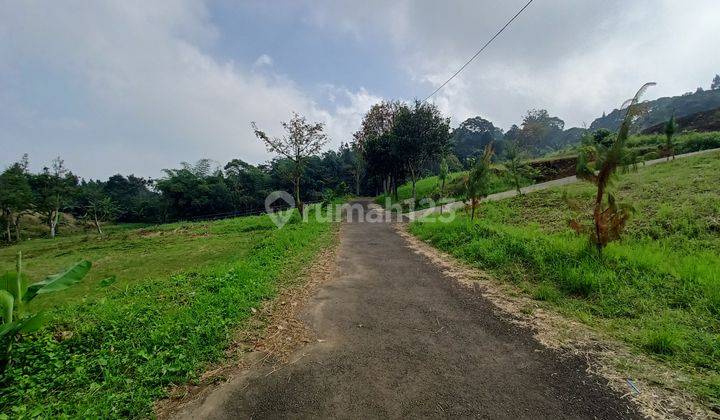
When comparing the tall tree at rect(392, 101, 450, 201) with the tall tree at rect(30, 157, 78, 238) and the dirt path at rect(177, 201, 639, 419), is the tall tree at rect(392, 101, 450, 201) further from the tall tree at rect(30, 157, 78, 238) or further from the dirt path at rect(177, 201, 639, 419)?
the tall tree at rect(30, 157, 78, 238)

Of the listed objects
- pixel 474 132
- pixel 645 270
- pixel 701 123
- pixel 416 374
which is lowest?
pixel 416 374

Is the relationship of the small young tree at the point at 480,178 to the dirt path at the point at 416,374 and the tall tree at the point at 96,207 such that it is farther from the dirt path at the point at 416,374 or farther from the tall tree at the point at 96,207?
the tall tree at the point at 96,207

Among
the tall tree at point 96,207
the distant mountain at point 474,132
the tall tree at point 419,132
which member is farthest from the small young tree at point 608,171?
the distant mountain at point 474,132

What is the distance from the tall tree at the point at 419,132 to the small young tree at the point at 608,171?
56.0 feet

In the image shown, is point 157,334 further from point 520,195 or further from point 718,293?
point 520,195

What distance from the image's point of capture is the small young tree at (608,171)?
6.15 metres

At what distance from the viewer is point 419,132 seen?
23828 millimetres

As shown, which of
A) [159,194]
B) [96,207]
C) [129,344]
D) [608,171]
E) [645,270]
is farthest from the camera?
[159,194]

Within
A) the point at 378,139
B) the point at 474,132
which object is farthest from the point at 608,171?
the point at 474,132

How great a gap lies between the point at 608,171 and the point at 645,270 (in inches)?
80.4

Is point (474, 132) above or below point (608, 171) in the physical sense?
above

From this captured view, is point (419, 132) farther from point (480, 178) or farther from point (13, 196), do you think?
point (13, 196)

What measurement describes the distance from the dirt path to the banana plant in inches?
94.6

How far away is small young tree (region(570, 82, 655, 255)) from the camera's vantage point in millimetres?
6152
